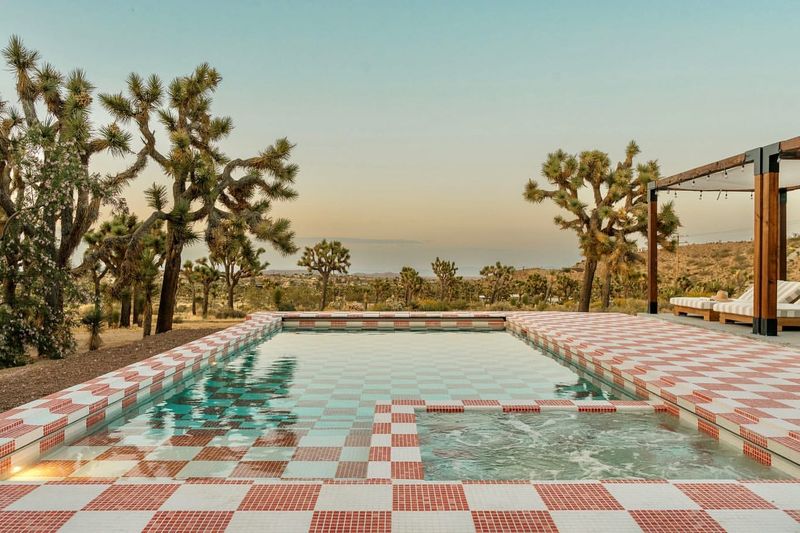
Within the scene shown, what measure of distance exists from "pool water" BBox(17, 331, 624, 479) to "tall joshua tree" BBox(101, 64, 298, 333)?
3410 mm

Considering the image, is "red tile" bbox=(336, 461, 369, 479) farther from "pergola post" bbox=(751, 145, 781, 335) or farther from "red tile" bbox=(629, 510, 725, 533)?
"pergola post" bbox=(751, 145, 781, 335)

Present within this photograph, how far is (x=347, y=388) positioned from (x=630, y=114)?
501 inches

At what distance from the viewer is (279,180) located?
13047mm

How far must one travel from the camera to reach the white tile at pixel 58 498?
2.46 m

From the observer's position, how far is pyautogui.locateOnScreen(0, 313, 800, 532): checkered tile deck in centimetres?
232

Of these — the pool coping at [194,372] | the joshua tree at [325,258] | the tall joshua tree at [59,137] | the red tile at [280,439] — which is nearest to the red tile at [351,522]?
the red tile at [280,439]

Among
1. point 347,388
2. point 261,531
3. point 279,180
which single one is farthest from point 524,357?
point 279,180

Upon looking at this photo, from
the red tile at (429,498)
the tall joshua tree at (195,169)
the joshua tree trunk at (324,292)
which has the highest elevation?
the tall joshua tree at (195,169)

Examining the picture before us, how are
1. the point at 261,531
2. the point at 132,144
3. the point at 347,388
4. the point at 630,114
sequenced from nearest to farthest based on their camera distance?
the point at 261,531, the point at 347,388, the point at 132,144, the point at 630,114

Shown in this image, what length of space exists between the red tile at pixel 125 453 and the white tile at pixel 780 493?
3696mm

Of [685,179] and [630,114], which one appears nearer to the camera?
[685,179]

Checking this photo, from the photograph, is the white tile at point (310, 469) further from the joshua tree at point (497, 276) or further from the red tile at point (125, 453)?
the joshua tree at point (497, 276)

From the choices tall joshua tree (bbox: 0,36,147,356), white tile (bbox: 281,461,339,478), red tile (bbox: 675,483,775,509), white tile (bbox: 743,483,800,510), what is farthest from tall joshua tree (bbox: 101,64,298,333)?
white tile (bbox: 743,483,800,510)

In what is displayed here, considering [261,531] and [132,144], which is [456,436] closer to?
[261,531]
